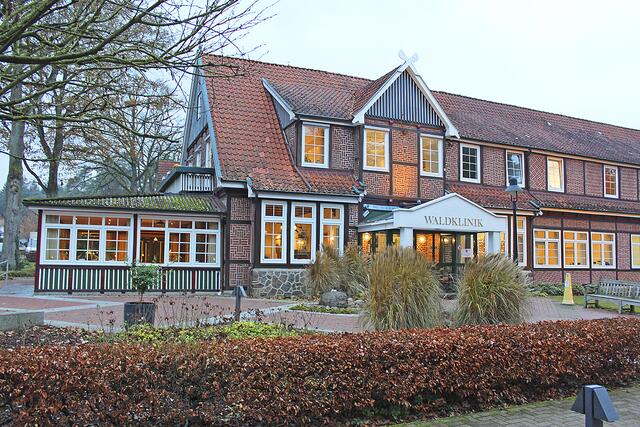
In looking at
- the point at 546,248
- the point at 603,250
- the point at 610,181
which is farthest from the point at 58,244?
the point at 610,181

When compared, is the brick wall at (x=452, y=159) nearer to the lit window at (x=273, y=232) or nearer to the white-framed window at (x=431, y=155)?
the white-framed window at (x=431, y=155)

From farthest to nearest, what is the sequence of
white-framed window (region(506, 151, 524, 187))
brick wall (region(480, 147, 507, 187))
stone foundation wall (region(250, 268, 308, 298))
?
white-framed window (region(506, 151, 524, 187)) → brick wall (region(480, 147, 507, 187)) → stone foundation wall (region(250, 268, 308, 298))

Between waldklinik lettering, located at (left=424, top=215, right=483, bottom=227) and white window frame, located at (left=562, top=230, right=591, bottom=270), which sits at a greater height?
waldklinik lettering, located at (left=424, top=215, right=483, bottom=227)

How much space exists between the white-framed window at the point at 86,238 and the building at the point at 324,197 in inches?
1.4

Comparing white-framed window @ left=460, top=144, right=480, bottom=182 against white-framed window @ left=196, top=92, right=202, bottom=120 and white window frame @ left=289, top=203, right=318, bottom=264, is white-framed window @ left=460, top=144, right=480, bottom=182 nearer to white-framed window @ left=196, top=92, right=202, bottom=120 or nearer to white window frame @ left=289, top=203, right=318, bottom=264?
white window frame @ left=289, top=203, right=318, bottom=264

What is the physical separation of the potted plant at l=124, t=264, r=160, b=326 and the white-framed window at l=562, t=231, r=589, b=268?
1974 centimetres

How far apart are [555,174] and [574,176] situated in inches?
42.9

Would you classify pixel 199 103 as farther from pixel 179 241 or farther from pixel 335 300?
pixel 335 300

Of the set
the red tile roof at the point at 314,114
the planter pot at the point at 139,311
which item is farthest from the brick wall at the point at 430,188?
the planter pot at the point at 139,311

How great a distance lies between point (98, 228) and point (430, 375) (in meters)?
Answer: 13.9

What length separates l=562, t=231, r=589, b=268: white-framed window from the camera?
80.1ft

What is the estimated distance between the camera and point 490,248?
64.7ft

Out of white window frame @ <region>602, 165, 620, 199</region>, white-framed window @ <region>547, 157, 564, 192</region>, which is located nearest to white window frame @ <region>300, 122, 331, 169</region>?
white-framed window @ <region>547, 157, 564, 192</region>

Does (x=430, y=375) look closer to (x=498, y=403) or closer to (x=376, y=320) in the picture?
(x=498, y=403)
